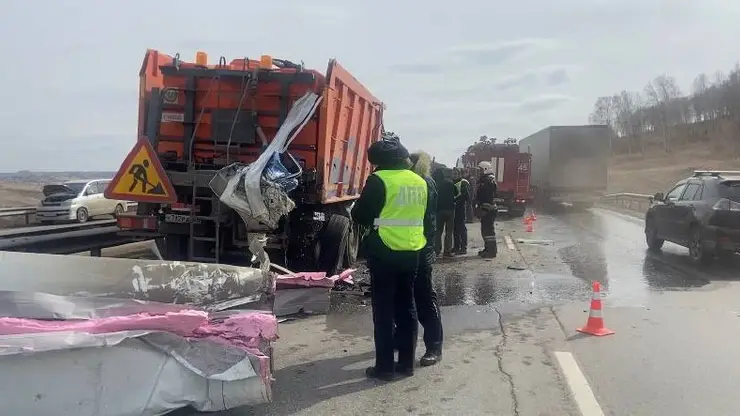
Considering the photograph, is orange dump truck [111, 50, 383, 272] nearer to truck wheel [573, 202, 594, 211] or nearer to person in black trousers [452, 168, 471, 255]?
person in black trousers [452, 168, 471, 255]

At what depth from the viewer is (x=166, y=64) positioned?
853cm

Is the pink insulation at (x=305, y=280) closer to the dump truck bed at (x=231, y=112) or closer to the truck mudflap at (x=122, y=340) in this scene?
the dump truck bed at (x=231, y=112)

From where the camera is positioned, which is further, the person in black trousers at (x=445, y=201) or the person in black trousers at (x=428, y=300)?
the person in black trousers at (x=445, y=201)

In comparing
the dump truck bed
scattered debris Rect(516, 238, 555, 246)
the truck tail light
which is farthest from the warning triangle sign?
scattered debris Rect(516, 238, 555, 246)

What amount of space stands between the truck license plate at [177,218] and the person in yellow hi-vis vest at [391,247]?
332 cm

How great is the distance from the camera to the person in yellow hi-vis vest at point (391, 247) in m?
5.44

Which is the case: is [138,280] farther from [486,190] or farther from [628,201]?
[628,201]

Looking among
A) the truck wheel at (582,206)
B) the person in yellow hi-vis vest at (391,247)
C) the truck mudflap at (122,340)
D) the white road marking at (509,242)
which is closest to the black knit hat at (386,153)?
the person in yellow hi-vis vest at (391,247)

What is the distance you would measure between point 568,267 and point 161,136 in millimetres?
7294

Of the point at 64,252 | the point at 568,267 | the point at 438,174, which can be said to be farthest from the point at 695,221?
the point at 64,252

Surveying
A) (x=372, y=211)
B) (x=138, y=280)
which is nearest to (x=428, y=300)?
(x=372, y=211)

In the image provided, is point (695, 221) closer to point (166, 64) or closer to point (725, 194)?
point (725, 194)

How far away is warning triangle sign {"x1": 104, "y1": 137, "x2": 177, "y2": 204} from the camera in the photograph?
25.5ft

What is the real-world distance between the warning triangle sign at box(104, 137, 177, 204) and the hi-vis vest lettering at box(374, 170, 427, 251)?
3.32m
